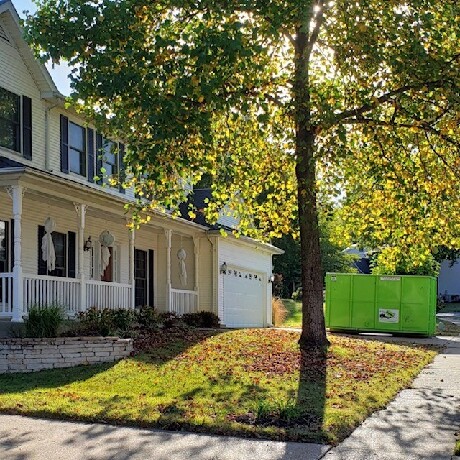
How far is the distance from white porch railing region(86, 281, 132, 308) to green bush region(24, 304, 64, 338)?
3.12 m

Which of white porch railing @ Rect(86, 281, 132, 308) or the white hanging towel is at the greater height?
the white hanging towel

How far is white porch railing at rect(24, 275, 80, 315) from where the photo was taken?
14195mm

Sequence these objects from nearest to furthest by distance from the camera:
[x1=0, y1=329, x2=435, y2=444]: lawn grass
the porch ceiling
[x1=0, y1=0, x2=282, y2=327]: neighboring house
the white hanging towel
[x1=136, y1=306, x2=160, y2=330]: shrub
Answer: [x1=0, y1=329, x2=435, y2=444]: lawn grass
the porch ceiling
[x1=0, y1=0, x2=282, y2=327]: neighboring house
the white hanging towel
[x1=136, y1=306, x2=160, y2=330]: shrub

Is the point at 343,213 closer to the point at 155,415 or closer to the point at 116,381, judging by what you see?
the point at 116,381

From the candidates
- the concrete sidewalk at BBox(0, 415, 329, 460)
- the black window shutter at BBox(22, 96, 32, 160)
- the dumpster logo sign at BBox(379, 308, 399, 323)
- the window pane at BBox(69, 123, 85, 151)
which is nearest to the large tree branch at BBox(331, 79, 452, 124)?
the concrete sidewalk at BBox(0, 415, 329, 460)

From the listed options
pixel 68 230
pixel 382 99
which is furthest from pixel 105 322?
pixel 382 99

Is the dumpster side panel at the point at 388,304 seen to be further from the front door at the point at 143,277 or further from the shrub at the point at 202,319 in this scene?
the front door at the point at 143,277

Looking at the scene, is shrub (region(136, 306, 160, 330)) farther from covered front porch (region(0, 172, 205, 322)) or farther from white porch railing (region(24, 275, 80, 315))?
white porch railing (region(24, 275, 80, 315))

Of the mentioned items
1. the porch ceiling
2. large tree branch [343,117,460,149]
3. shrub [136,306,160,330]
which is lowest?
shrub [136,306,160,330]

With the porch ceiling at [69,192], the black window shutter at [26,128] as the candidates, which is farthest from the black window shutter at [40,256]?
the black window shutter at [26,128]

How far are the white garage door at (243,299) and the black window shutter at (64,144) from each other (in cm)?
762

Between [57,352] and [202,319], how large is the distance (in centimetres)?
901

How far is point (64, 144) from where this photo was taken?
712 inches

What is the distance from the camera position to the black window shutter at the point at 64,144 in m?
18.0
